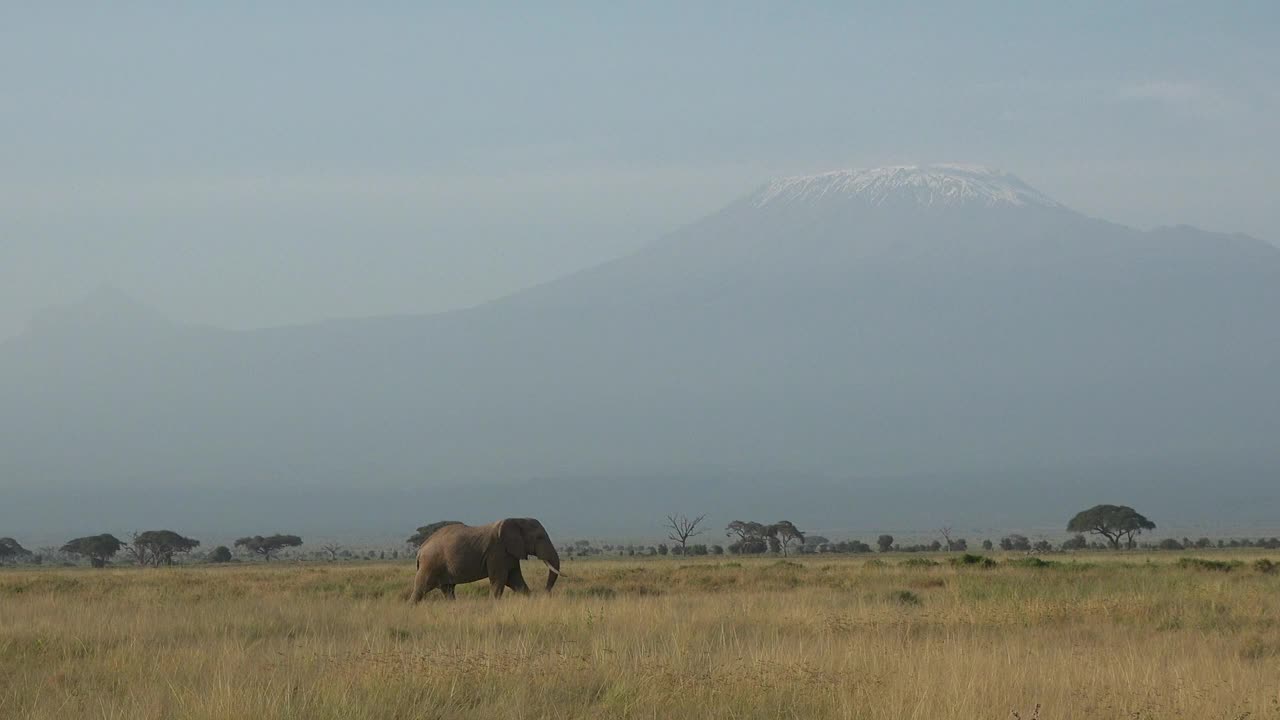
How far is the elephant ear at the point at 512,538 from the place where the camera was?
2609 centimetres

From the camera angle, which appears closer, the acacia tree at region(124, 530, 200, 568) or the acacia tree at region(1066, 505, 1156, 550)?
the acacia tree at region(1066, 505, 1156, 550)

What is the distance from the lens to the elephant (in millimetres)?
25891

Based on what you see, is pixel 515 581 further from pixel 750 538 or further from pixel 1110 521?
pixel 1110 521

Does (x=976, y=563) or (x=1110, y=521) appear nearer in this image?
(x=976, y=563)

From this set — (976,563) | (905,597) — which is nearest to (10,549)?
(976,563)

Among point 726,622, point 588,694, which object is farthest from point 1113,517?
point 588,694

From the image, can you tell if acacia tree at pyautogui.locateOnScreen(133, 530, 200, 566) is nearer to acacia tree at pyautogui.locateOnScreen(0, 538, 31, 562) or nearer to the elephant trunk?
Result: acacia tree at pyautogui.locateOnScreen(0, 538, 31, 562)

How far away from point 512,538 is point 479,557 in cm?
70

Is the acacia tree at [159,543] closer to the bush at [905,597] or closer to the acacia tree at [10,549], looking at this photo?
the acacia tree at [10,549]

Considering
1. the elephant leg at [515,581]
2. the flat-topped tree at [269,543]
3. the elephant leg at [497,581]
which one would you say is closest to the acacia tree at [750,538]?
the flat-topped tree at [269,543]

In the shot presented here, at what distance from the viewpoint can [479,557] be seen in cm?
2597

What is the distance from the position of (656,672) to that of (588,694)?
0.83m

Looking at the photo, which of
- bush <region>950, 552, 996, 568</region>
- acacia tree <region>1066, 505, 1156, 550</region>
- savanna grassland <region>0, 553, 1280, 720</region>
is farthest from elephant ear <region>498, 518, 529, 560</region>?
acacia tree <region>1066, 505, 1156, 550</region>

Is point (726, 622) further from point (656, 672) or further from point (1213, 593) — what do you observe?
point (1213, 593)
